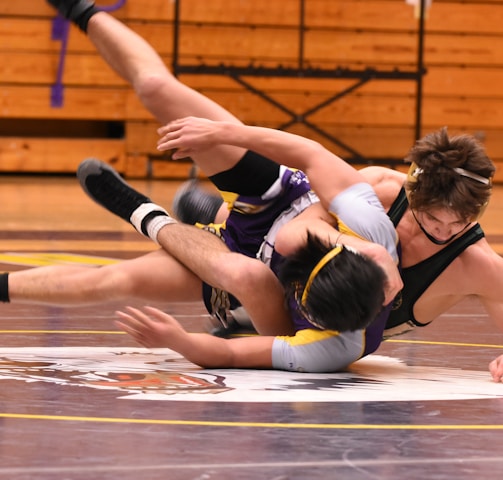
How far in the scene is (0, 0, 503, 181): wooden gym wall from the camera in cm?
1090

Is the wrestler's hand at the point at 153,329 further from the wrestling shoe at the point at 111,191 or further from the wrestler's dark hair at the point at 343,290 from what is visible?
the wrestling shoe at the point at 111,191

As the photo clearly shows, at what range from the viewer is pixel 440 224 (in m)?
2.86

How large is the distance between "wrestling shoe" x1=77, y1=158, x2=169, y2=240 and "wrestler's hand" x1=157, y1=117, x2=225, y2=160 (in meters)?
0.53

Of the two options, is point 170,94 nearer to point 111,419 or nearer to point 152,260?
point 152,260

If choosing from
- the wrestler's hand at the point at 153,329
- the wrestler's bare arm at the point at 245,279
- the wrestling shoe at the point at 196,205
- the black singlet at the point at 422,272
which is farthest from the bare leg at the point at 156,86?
the wrestler's hand at the point at 153,329

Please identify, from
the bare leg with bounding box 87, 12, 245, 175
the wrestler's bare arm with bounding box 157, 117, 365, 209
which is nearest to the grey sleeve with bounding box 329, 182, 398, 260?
the wrestler's bare arm with bounding box 157, 117, 365, 209

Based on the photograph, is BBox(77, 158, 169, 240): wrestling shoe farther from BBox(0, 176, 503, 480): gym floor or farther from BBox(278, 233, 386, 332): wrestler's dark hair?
BBox(278, 233, 386, 332): wrestler's dark hair

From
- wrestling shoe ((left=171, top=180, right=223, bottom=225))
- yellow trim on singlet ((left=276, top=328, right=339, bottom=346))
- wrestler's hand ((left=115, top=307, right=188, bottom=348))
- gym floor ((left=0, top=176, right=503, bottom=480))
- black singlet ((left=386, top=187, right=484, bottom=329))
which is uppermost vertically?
wrestling shoe ((left=171, top=180, right=223, bottom=225))

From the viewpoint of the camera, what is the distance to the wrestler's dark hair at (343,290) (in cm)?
265

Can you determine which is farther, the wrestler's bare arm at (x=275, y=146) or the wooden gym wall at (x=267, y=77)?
the wooden gym wall at (x=267, y=77)

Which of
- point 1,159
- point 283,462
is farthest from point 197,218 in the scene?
point 1,159

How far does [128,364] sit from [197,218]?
0.85m

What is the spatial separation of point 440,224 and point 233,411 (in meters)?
0.77

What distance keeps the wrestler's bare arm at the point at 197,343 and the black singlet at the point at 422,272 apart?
14.5 inches
